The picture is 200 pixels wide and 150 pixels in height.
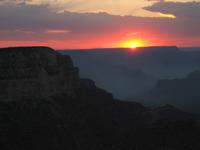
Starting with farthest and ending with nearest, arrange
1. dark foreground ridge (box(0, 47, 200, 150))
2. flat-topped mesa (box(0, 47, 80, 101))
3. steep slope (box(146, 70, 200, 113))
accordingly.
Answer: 1. steep slope (box(146, 70, 200, 113))
2. flat-topped mesa (box(0, 47, 80, 101))
3. dark foreground ridge (box(0, 47, 200, 150))

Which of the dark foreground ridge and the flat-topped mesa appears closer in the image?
the dark foreground ridge

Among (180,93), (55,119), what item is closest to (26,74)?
(55,119)

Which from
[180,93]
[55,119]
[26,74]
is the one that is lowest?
[180,93]

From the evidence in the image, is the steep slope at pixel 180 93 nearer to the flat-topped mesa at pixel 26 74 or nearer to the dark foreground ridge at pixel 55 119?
the dark foreground ridge at pixel 55 119

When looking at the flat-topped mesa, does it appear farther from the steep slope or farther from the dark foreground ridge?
the steep slope

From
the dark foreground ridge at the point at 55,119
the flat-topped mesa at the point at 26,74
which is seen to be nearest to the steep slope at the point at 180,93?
the dark foreground ridge at the point at 55,119

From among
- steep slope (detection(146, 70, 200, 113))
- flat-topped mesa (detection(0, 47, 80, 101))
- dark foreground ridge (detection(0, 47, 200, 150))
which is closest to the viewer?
dark foreground ridge (detection(0, 47, 200, 150))

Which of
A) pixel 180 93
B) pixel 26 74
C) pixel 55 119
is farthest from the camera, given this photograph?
pixel 180 93

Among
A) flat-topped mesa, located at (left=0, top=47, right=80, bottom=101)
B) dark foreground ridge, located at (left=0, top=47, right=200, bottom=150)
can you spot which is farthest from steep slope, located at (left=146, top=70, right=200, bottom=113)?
flat-topped mesa, located at (left=0, top=47, right=80, bottom=101)

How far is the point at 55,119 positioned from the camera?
6544 centimetres

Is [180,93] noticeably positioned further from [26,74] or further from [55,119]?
[26,74]

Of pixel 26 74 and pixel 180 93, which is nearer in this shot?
pixel 26 74

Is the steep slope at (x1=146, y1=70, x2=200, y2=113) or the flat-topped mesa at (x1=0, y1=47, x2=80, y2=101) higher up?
the flat-topped mesa at (x1=0, y1=47, x2=80, y2=101)

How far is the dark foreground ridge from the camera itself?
60.2 meters
